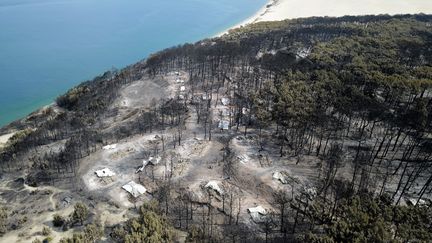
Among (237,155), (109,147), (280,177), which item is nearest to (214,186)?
(237,155)

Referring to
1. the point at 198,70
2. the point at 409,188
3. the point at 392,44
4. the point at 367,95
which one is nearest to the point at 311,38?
the point at 392,44

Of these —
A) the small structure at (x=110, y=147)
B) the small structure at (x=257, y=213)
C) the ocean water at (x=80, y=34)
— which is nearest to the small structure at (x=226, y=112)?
the small structure at (x=110, y=147)

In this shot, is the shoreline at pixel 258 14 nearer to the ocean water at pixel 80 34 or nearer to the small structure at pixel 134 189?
the ocean water at pixel 80 34

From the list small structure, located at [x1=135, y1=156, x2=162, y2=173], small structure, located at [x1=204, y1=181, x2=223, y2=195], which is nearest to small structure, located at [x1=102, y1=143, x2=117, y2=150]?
small structure, located at [x1=135, y1=156, x2=162, y2=173]

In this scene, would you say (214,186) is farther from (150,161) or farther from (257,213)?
(150,161)

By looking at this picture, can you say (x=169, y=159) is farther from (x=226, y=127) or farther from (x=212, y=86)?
(x=212, y=86)

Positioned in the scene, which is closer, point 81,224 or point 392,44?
point 81,224

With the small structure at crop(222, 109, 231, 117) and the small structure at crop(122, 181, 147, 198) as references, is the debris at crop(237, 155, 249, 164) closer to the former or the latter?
the small structure at crop(122, 181, 147, 198)
